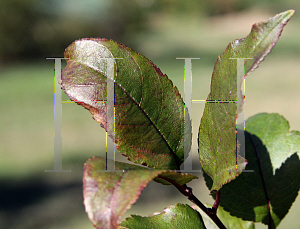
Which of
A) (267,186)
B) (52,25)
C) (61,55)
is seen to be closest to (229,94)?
(267,186)

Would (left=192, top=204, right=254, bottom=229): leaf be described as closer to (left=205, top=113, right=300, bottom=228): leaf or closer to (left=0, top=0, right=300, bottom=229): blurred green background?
(left=205, top=113, right=300, bottom=228): leaf

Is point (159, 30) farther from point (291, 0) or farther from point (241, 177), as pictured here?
point (241, 177)

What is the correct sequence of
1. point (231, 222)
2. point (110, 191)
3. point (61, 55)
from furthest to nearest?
point (61, 55)
point (231, 222)
point (110, 191)

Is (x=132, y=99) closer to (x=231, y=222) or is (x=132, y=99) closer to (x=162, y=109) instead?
(x=162, y=109)

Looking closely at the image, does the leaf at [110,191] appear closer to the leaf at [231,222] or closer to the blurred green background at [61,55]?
the leaf at [231,222]

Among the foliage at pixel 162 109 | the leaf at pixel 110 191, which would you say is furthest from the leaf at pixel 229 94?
the leaf at pixel 110 191

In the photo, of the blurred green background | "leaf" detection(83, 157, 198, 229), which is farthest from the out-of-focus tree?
"leaf" detection(83, 157, 198, 229)

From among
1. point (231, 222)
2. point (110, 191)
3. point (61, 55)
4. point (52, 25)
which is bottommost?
point (231, 222)
